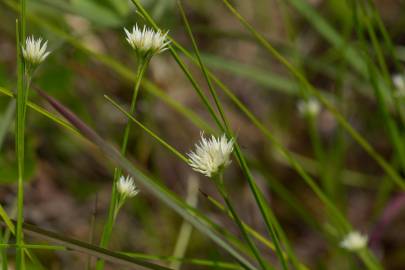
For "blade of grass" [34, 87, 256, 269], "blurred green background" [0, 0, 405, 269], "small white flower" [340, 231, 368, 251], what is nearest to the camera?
"blade of grass" [34, 87, 256, 269]

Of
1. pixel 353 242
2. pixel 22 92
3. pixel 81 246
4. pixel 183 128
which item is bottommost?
pixel 81 246

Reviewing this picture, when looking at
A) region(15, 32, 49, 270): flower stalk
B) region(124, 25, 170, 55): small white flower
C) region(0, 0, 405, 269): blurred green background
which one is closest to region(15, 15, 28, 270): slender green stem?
region(15, 32, 49, 270): flower stalk

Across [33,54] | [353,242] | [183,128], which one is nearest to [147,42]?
[33,54]

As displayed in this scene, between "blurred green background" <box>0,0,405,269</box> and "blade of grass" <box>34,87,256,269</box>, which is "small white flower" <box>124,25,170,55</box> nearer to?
"blade of grass" <box>34,87,256,269</box>

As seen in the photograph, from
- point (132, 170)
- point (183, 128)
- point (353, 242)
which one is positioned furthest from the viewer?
point (183, 128)

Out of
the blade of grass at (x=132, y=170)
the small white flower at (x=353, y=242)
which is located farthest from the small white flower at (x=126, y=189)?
the small white flower at (x=353, y=242)

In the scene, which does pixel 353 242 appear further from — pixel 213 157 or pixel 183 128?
pixel 183 128

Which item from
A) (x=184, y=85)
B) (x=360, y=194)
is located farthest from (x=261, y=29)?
(x=360, y=194)

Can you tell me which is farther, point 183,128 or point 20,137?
point 183,128

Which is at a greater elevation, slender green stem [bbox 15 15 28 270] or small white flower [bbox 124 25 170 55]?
small white flower [bbox 124 25 170 55]

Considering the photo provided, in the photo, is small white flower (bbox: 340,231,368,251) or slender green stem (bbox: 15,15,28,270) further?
small white flower (bbox: 340,231,368,251)

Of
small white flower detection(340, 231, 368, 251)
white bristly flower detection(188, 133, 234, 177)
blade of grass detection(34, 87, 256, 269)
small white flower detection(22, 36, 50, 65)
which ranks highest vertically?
small white flower detection(340, 231, 368, 251)
